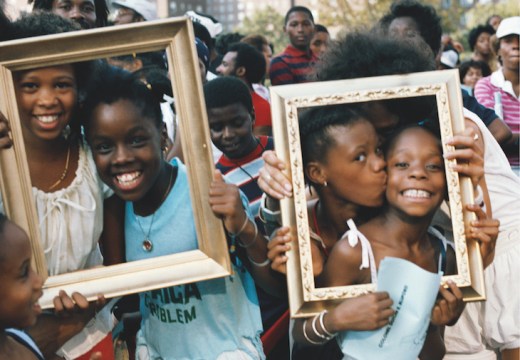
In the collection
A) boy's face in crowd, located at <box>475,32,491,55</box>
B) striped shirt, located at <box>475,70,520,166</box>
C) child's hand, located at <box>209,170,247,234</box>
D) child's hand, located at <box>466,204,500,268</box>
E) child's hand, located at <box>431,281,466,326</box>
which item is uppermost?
boy's face in crowd, located at <box>475,32,491,55</box>

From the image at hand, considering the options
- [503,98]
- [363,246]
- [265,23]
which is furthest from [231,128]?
[265,23]

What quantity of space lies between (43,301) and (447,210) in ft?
4.30

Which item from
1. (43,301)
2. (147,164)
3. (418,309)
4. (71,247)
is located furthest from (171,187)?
(418,309)

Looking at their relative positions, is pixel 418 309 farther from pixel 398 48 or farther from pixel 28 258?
pixel 28 258

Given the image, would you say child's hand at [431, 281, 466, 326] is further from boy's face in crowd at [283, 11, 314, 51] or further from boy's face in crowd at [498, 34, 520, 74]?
boy's face in crowd at [283, 11, 314, 51]

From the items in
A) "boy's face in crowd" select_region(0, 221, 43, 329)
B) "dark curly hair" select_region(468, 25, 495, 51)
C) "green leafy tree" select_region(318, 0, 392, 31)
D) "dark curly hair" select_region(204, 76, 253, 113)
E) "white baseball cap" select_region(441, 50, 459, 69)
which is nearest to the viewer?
"boy's face in crowd" select_region(0, 221, 43, 329)

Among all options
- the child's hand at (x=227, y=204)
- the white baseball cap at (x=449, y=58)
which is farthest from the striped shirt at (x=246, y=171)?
the white baseball cap at (x=449, y=58)

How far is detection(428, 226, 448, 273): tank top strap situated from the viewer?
2570 mm

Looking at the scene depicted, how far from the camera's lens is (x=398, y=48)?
109 inches

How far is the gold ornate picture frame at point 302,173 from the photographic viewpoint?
2.50 m

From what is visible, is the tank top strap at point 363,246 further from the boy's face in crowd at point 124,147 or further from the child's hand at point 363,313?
the boy's face in crowd at point 124,147

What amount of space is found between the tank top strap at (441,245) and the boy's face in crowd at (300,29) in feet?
17.4

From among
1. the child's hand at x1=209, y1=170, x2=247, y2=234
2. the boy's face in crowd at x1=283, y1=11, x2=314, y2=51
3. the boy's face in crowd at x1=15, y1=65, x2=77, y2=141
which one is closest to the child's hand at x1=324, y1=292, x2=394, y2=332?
the child's hand at x1=209, y1=170, x2=247, y2=234

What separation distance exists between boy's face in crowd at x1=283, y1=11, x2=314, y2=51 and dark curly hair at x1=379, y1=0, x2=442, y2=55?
3.94 metres
